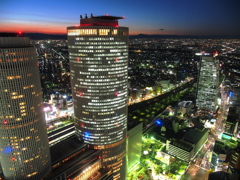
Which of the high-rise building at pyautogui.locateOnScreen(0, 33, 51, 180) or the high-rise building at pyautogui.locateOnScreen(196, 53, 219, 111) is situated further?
the high-rise building at pyautogui.locateOnScreen(196, 53, 219, 111)

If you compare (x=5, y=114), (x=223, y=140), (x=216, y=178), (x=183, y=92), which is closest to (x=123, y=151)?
(x=216, y=178)

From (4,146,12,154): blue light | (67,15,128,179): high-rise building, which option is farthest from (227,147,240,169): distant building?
(4,146,12,154): blue light

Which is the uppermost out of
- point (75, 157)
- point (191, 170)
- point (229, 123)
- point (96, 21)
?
point (96, 21)

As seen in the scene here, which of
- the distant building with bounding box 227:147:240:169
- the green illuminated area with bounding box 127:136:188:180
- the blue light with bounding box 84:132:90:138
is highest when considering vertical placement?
the blue light with bounding box 84:132:90:138

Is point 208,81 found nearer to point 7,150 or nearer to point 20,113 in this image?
point 20,113

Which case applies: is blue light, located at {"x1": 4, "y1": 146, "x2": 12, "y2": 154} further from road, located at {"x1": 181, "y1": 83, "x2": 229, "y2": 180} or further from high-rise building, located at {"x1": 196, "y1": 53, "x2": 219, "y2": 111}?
high-rise building, located at {"x1": 196, "y1": 53, "x2": 219, "y2": 111}

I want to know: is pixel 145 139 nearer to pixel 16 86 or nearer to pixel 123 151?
pixel 123 151

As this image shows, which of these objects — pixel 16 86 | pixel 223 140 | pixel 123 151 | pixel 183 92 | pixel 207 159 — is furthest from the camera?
pixel 183 92
